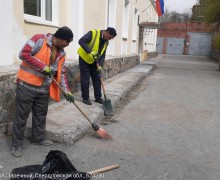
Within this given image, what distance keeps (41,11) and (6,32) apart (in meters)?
1.63

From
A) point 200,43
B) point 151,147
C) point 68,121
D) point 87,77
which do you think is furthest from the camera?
point 200,43

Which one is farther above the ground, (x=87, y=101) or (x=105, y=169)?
(x=87, y=101)

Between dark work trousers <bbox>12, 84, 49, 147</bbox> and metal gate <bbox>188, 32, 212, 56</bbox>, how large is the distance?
3884 centimetres

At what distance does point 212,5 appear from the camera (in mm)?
17859

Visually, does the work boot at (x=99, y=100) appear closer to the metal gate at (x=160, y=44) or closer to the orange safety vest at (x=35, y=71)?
the orange safety vest at (x=35, y=71)

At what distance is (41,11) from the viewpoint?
18.6ft

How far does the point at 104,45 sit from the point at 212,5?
1502 cm

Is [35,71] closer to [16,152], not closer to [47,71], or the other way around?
[47,71]

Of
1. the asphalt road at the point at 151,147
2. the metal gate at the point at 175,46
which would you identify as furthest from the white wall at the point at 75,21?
the metal gate at the point at 175,46

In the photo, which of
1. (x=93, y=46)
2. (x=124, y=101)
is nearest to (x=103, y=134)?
(x=93, y=46)

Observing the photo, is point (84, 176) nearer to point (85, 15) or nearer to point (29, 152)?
point (29, 152)

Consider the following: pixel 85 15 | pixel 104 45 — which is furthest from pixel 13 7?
pixel 85 15

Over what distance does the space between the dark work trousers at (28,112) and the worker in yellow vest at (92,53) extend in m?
1.88

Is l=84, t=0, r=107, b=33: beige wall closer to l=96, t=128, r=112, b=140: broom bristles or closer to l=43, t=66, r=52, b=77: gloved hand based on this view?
l=96, t=128, r=112, b=140: broom bristles
